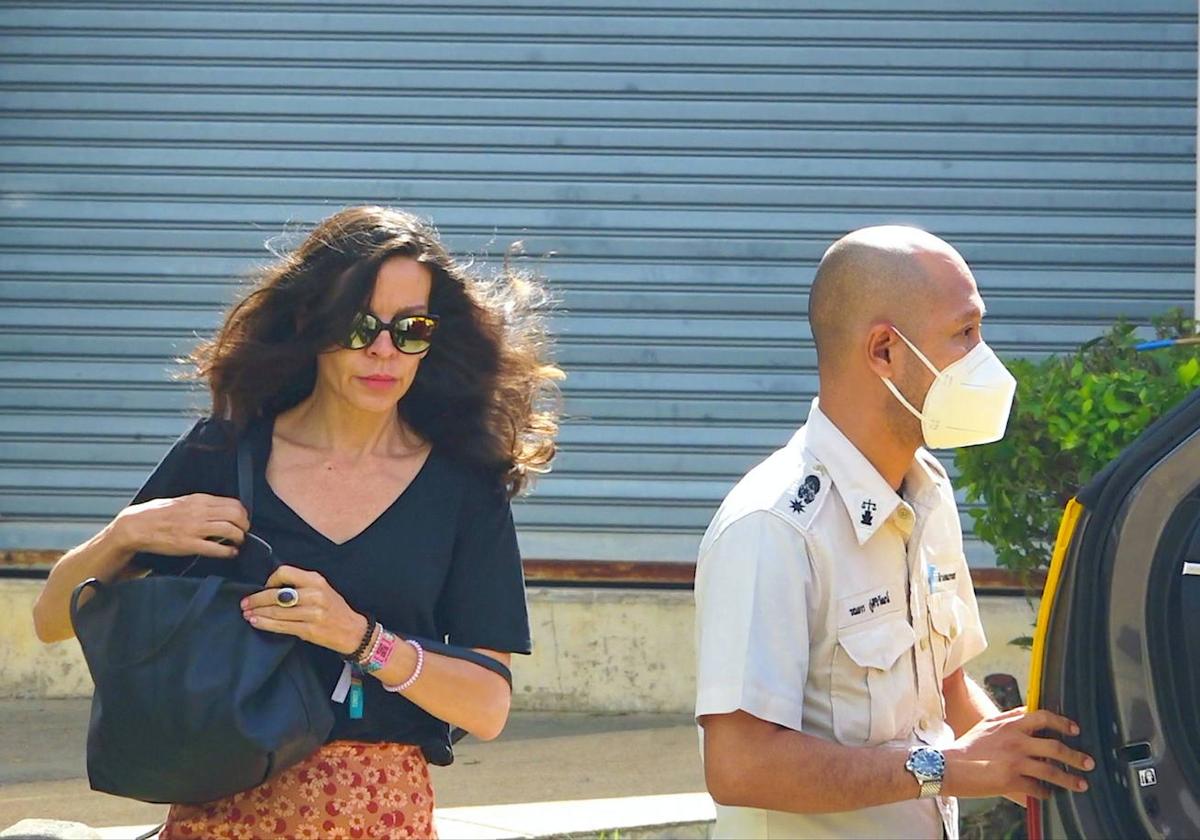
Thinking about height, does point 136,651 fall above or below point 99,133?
below

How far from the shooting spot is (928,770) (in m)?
2.57

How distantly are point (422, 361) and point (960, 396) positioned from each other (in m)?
1.08

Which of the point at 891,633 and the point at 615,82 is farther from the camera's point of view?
the point at 615,82

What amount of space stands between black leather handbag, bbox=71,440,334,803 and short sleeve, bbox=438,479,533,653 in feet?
1.18

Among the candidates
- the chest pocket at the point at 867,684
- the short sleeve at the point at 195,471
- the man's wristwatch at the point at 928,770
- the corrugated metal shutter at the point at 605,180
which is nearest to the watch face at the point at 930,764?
the man's wristwatch at the point at 928,770

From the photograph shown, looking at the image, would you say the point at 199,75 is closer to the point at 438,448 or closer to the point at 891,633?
the point at 438,448

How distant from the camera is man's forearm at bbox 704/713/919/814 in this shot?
2568 mm

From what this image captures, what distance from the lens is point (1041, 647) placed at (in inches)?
98.8

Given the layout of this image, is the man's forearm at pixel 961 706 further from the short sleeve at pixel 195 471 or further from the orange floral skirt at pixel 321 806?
the short sleeve at pixel 195 471

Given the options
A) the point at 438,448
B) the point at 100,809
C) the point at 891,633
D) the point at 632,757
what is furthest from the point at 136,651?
the point at 632,757

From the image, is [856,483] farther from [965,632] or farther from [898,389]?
[965,632]

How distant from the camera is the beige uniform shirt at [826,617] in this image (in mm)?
2619

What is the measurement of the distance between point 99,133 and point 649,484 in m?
2.89

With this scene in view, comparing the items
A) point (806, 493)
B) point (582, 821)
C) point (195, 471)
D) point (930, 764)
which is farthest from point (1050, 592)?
point (582, 821)
